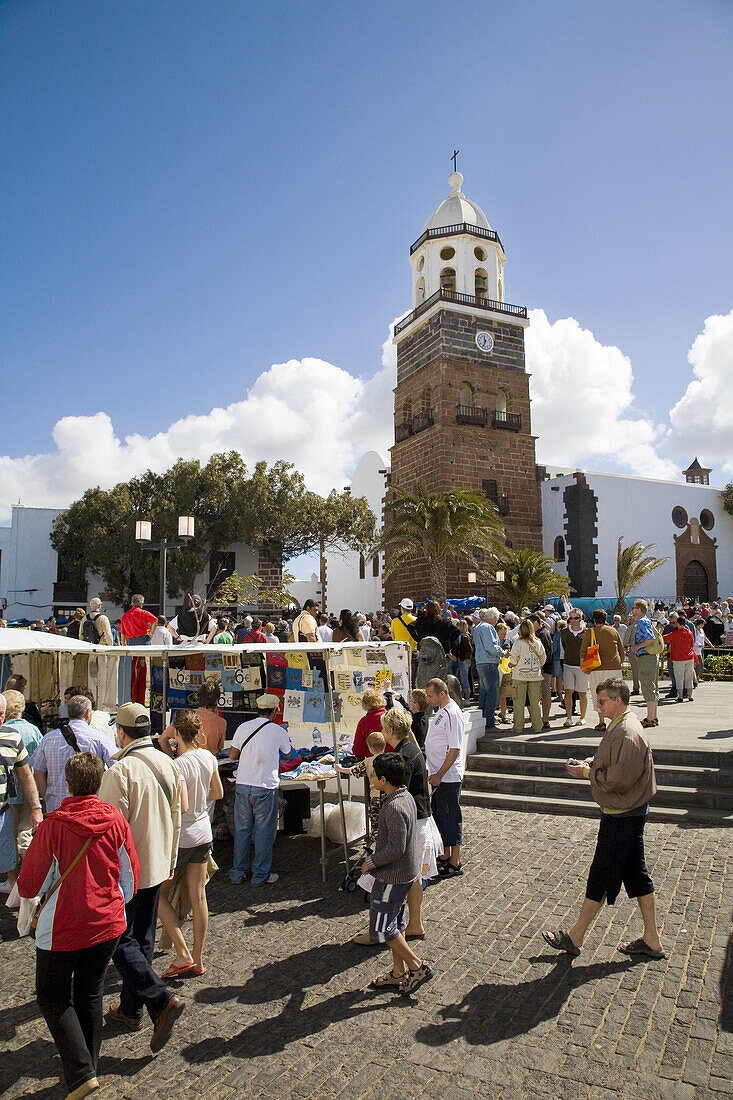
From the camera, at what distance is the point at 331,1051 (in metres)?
3.53

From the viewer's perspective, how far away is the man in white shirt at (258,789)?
5.81 m

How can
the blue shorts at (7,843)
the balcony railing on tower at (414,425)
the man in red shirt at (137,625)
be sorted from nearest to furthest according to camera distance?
the blue shorts at (7,843)
the man in red shirt at (137,625)
the balcony railing on tower at (414,425)

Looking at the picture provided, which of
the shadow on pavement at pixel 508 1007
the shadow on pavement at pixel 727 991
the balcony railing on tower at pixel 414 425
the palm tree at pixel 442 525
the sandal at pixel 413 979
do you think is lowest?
the shadow on pavement at pixel 508 1007

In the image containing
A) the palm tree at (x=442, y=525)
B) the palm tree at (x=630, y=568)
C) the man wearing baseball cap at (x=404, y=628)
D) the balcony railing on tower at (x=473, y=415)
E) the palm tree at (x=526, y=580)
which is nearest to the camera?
the man wearing baseball cap at (x=404, y=628)

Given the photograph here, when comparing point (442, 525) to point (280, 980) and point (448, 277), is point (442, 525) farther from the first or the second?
point (280, 980)

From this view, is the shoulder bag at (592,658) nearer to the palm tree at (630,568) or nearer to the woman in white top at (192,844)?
the woman in white top at (192,844)

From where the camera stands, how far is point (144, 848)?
150 inches

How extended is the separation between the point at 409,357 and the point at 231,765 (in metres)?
27.2

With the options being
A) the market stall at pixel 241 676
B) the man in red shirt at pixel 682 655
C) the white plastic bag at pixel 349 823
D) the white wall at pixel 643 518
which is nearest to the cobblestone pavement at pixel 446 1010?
the white plastic bag at pixel 349 823

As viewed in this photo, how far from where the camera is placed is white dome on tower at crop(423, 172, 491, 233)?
102ft

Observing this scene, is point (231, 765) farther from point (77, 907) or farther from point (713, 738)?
point (713, 738)

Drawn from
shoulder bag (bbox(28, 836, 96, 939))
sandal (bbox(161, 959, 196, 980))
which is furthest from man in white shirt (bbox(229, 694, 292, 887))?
shoulder bag (bbox(28, 836, 96, 939))

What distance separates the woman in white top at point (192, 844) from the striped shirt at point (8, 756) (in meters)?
1.16

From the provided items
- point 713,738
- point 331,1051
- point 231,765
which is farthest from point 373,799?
point 713,738
